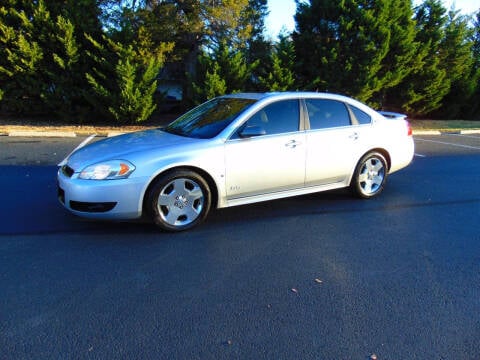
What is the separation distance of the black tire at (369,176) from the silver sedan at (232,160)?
14 millimetres

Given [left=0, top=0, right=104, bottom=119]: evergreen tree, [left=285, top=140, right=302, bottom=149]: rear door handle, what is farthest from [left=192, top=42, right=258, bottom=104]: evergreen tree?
[left=285, top=140, right=302, bottom=149]: rear door handle

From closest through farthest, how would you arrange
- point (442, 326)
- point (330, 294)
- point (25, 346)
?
point (25, 346)
point (442, 326)
point (330, 294)

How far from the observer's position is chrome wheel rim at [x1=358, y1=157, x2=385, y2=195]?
5.45 metres

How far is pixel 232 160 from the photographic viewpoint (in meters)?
4.36

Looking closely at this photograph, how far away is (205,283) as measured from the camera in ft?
10.5

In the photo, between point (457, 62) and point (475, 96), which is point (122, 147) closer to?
point (457, 62)

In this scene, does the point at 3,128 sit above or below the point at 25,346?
above

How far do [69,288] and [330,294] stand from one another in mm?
2018

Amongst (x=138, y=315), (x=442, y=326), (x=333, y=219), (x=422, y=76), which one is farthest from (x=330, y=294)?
(x=422, y=76)

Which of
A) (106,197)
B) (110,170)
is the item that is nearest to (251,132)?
(110,170)

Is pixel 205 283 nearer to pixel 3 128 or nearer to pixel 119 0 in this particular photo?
pixel 3 128

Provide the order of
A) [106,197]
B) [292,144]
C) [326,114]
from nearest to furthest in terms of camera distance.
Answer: [106,197]
[292,144]
[326,114]

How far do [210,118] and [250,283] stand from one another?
2390mm

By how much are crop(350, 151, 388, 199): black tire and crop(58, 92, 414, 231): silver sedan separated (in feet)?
0.05
